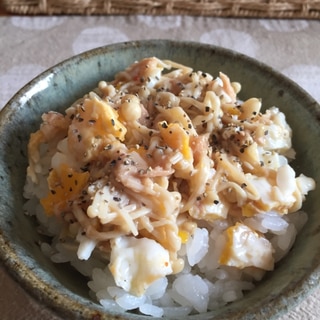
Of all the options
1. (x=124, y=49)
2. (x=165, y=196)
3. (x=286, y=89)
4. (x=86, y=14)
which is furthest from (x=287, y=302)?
(x=86, y=14)

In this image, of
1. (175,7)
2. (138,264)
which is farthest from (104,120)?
(175,7)

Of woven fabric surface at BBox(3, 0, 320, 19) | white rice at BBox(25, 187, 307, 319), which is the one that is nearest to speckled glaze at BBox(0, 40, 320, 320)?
white rice at BBox(25, 187, 307, 319)

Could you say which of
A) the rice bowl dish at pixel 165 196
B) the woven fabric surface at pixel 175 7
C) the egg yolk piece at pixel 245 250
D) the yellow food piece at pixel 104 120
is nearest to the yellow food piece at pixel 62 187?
the rice bowl dish at pixel 165 196

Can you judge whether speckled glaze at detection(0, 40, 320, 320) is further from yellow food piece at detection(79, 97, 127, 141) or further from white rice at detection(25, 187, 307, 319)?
yellow food piece at detection(79, 97, 127, 141)

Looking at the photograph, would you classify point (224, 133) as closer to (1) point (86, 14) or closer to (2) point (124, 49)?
(2) point (124, 49)

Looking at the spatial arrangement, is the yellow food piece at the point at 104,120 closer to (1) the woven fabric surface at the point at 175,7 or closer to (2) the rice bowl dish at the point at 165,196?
(2) the rice bowl dish at the point at 165,196

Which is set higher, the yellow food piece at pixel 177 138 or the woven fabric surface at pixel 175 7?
the yellow food piece at pixel 177 138
